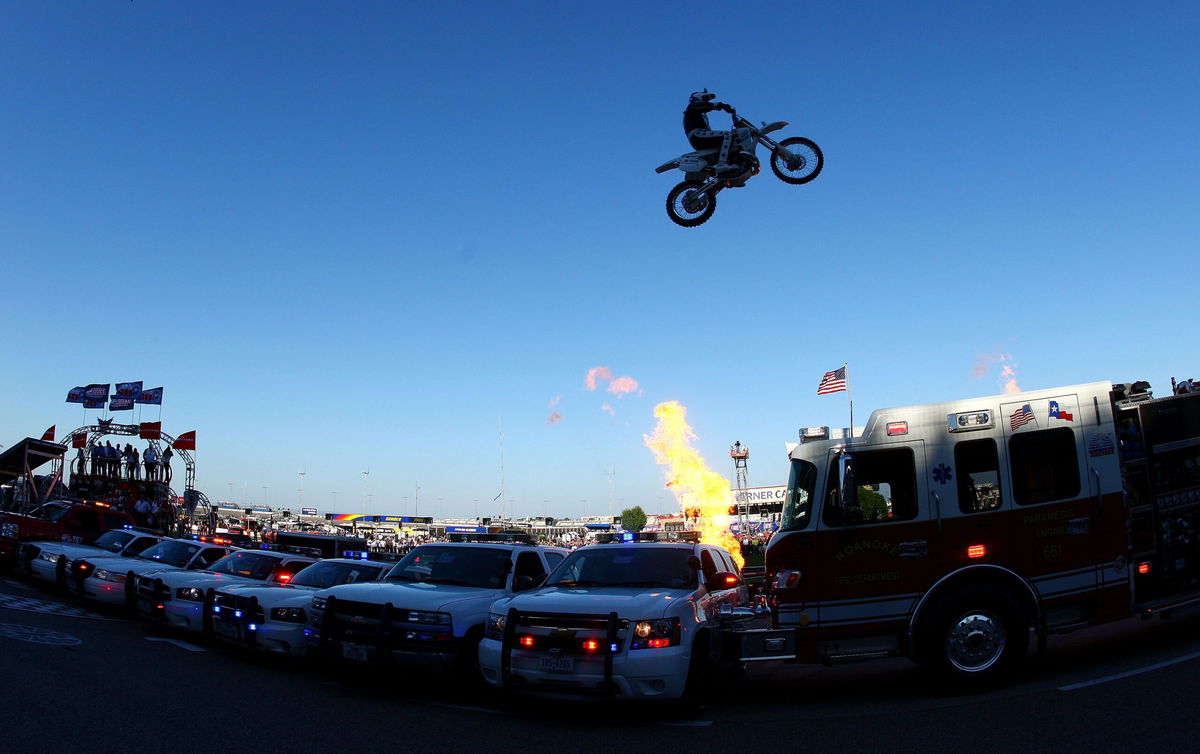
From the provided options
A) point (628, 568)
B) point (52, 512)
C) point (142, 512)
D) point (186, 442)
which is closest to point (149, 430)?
point (186, 442)

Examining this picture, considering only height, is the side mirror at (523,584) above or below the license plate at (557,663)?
above

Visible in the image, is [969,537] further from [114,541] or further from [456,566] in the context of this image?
[114,541]

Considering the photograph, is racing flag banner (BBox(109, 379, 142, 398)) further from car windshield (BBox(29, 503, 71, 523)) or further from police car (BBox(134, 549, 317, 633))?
police car (BBox(134, 549, 317, 633))

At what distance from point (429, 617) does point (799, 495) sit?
3931 mm

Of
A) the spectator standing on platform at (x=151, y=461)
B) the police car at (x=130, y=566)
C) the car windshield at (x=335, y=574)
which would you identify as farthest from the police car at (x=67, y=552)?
the spectator standing on platform at (x=151, y=461)

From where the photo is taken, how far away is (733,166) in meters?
11.9

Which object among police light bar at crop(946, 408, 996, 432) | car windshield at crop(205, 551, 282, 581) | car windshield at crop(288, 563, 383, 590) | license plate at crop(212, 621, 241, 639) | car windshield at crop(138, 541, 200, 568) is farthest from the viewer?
car windshield at crop(138, 541, 200, 568)

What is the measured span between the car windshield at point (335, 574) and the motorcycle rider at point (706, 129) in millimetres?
7743

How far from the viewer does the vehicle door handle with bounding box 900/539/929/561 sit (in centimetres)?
783

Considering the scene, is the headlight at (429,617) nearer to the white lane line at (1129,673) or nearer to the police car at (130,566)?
the white lane line at (1129,673)

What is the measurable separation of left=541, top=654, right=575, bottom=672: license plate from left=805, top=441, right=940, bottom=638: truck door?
254 cm

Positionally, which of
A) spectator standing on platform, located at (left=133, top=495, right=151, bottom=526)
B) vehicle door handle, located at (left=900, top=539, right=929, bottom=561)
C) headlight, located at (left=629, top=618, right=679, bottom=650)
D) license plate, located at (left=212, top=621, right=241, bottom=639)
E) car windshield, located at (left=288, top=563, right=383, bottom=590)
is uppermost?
spectator standing on platform, located at (left=133, top=495, right=151, bottom=526)

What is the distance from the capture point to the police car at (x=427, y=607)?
25.7ft

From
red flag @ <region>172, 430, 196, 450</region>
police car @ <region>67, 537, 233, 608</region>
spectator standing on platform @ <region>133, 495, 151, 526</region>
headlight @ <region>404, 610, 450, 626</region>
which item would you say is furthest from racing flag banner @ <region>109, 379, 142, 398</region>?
headlight @ <region>404, 610, 450, 626</region>
